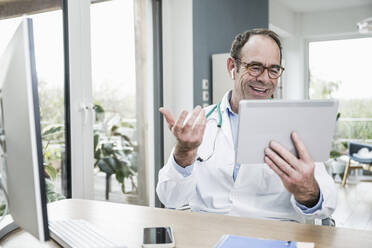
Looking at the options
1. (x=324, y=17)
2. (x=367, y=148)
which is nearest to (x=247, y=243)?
(x=367, y=148)

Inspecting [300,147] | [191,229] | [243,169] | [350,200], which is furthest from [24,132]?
[350,200]

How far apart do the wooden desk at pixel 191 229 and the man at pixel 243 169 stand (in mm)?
127

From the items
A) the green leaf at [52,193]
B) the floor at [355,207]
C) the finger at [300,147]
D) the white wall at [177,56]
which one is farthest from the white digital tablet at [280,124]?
the floor at [355,207]

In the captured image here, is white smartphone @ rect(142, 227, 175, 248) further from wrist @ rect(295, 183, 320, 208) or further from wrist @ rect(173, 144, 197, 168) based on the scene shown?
wrist @ rect(295, 183, 320, 208)

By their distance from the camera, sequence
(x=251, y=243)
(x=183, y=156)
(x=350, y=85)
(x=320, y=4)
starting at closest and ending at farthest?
(x=251, y=243) < (x=183, y=156) < (x=320, y=4) < (x=350, y=85)

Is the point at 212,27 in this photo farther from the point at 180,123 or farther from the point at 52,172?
the point at 180,123

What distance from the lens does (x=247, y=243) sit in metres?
0.97

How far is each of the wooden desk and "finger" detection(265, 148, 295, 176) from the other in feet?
0.55

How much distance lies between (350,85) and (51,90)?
17.2 ft

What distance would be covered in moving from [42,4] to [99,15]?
499mm

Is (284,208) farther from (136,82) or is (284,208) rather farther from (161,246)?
(136,82)

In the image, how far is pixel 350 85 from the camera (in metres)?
6.17

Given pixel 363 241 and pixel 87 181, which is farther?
pixel 87 181

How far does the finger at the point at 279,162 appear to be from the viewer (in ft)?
3.44
